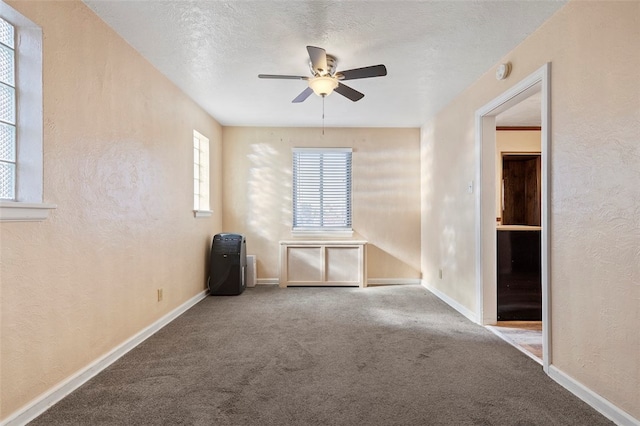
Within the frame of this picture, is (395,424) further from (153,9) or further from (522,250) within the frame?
(153,9)

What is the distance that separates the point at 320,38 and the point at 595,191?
2099mm

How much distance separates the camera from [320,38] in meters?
2.56

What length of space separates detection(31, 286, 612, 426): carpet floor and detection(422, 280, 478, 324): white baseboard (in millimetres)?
120

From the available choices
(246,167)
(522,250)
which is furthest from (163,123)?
(522,250)

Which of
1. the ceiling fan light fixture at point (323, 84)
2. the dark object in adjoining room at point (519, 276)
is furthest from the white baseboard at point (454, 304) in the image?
the ceiling fan light fixture at point (323, 84)

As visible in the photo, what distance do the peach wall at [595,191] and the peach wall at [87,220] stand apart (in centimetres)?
311

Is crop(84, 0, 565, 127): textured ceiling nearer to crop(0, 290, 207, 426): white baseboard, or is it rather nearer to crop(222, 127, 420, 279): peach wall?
crop(222, 127, 420, 279): peach wall

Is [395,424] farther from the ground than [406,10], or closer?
closer

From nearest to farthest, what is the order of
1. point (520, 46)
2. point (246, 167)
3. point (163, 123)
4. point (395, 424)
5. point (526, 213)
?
1. point (395, 424)
2. point (520, 46)
3. point (163, 123)
4. point (246, 167)
5. point (526, 213)

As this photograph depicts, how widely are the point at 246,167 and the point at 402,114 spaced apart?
2517 millimetres

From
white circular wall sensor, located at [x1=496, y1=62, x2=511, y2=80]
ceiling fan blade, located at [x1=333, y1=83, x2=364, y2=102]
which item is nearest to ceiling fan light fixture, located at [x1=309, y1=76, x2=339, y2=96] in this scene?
ceiling fan blade, located at [x1=333, y1=83, x2=364, y2=102]

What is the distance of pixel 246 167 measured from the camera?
5332mm

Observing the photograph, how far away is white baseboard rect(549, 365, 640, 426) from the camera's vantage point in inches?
67.4

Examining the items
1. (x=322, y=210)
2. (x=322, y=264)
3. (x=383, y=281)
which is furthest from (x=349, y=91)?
(x=383, y=281)
